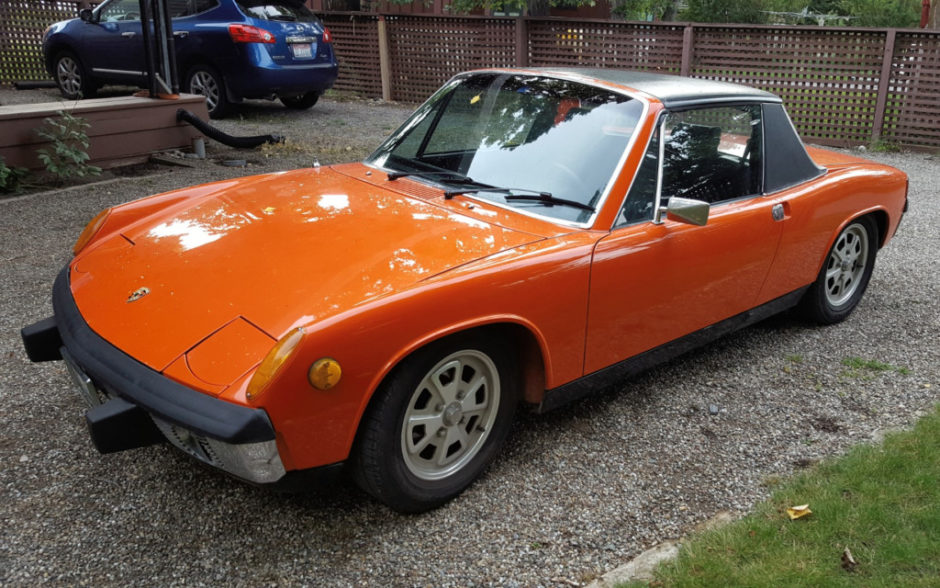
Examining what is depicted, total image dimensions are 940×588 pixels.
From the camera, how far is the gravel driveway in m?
2.62

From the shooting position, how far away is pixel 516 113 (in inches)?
146

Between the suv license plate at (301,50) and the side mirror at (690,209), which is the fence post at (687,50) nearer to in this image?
the suv license plate at (301,50)

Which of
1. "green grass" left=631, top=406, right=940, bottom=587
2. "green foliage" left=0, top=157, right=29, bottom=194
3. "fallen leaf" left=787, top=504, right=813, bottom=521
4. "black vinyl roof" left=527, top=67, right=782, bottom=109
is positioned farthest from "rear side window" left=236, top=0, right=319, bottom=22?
"fallen leaf" left=787, top=504, right=813, bottom=521

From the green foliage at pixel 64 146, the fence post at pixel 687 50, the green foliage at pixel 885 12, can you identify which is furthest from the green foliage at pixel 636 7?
the green foliage at pixel 64 146

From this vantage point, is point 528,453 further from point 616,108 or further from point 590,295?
point 616,108

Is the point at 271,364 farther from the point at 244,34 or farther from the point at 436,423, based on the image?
the point at 244,34

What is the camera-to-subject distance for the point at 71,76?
11703mm

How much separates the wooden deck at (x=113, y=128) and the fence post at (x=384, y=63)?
5.88m

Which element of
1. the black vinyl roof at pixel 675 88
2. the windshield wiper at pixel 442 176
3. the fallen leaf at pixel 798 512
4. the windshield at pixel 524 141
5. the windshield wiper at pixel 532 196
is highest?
the black vinyl roof at pixel 675 88

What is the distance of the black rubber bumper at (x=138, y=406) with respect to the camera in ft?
7.51

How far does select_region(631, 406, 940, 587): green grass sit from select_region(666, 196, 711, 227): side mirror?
1121 millimetres

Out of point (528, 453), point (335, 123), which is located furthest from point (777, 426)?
point (335, 123)

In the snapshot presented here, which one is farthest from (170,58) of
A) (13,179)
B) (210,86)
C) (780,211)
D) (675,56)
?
(675,56)

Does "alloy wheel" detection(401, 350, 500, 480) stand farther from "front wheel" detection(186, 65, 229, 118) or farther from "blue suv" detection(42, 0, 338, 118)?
"front wheel" detection(186, 65, 229, 118)
